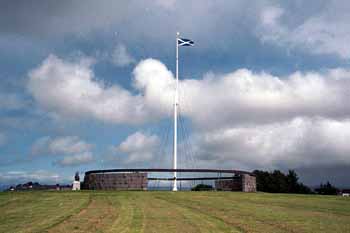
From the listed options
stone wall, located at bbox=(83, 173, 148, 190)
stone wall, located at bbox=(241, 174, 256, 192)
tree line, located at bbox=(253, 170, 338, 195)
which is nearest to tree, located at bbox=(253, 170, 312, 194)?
tree line, located at bbox=(253, 170, 338, 195)

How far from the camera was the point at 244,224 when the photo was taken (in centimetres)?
1241

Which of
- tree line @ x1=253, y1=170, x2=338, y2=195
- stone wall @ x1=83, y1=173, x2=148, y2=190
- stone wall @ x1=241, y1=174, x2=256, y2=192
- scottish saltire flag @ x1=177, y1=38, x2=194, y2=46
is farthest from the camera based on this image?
tree line @ x1=253, y1=170, x2=338, y2=195

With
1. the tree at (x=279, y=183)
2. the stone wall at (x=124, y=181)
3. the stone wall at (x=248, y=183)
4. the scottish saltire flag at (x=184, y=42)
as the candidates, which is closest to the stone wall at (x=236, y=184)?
the stone wall at (x=248, y=183)

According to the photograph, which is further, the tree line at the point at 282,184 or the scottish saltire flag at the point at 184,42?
the tree line at the point at 282,184

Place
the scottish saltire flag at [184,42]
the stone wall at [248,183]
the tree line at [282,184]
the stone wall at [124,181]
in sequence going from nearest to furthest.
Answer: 1. the stone wall at [124,181]
2. the stone wall at [248,183]
3. the scottish saltire flag at [184,42]
4. the tree line at [282,184]

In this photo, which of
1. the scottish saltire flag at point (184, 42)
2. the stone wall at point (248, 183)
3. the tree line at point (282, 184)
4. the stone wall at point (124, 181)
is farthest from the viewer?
the tree line at point (282, 184)

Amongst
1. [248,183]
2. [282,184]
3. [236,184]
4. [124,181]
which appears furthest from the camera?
[282,184]

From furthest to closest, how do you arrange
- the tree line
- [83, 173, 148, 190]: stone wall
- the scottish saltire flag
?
the tree line, the scottish saltire flag, [83, 173, 148, 190]: stone wall

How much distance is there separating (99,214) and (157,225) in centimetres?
360

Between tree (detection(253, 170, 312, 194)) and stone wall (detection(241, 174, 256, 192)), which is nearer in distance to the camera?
stone wall (detection(241, 174, 256, 192))

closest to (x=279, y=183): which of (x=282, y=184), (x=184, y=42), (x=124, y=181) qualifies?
(x=282, y=184)

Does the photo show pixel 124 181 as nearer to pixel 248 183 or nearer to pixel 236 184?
pixel 236 184

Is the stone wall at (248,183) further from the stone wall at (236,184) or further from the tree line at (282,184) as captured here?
the tree line at (282,184)

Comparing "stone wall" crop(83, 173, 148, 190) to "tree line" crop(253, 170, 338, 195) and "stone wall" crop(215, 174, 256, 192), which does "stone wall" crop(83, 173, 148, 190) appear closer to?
"stone wall" crop(215, 174, 256, 192)
